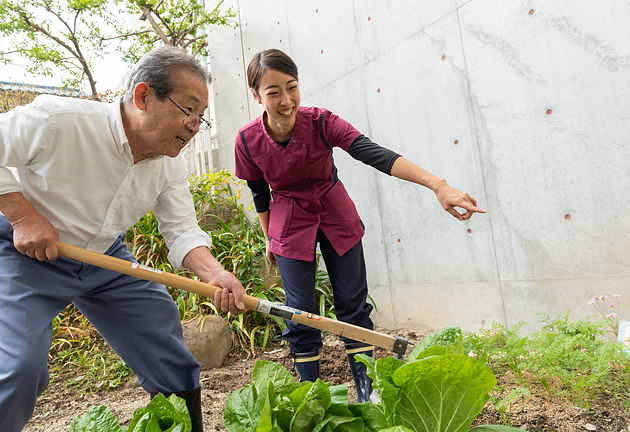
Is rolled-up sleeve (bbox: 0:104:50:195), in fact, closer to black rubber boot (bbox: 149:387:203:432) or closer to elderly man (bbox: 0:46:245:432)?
elderly man (bbox: 0:46:245:432)

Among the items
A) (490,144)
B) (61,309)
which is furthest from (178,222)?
(490,144)

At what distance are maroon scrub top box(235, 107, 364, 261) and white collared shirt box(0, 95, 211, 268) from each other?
1.45 feet

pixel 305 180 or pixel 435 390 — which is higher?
pixel 305 180

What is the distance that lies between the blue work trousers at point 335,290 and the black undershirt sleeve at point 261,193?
330mm

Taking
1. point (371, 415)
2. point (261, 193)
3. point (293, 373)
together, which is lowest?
point (293, 373)

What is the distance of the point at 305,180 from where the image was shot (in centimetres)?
220

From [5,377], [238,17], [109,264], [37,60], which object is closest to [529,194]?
[109,264]

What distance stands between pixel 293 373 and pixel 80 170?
5.87 feet

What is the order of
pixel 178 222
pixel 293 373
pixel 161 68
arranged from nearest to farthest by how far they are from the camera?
pixel 161 68
pixel 178 222
pixel 293 373

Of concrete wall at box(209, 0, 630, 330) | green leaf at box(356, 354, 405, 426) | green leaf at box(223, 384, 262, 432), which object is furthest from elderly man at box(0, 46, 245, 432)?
concrete wall at box(209, 0, 630, 330)

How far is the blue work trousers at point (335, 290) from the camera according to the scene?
2.12m

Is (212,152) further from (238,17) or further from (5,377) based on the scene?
(5,377)

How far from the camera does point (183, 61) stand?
5.45 ft

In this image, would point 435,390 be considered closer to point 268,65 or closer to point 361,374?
point 361,374
